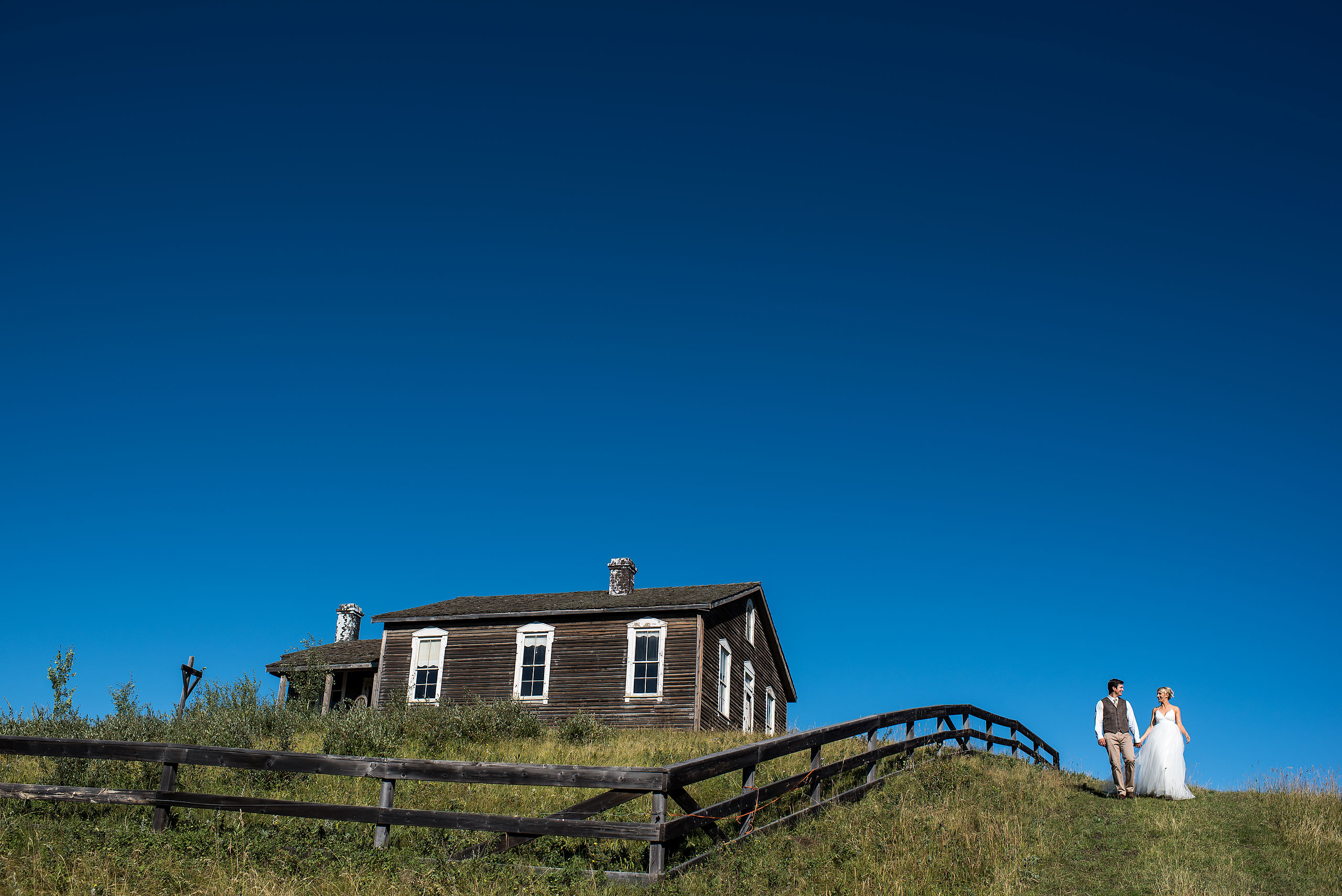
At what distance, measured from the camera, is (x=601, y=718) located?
2811 centimetres

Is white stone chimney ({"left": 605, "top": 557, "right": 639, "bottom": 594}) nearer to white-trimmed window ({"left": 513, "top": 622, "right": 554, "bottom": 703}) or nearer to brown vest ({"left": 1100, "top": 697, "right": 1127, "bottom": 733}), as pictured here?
white-trimmed window ({"left": 513, "top": 622, "right": 554, "bottom": 703})

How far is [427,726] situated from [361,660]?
40.2 feet

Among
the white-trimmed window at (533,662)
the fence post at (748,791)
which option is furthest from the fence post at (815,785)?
the white-trimmed window at (533,662)

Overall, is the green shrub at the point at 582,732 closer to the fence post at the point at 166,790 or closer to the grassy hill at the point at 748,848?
the grassy hill at the point at 748,848

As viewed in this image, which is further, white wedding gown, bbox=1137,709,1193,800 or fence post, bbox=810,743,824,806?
white wedding gown, bbox=1137,709,1193,800

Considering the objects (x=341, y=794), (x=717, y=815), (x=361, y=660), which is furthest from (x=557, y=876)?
(x=361, y=660)

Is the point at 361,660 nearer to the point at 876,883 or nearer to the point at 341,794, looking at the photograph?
the point at 341,794

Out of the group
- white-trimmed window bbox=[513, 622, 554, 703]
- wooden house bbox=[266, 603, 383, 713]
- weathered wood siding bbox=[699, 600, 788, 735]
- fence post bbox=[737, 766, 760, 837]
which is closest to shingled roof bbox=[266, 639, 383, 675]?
→ wooden house bbox=[266, 603, 383, 713]

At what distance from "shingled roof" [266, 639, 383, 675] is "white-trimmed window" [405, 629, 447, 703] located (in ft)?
4.82

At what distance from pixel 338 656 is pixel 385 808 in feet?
88.3

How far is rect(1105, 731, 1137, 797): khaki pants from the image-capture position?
51.9 ft

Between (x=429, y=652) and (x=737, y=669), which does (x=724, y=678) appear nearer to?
(x=737, y=669)

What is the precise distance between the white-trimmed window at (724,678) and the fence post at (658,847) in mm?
20820

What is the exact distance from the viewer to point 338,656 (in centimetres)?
3466
